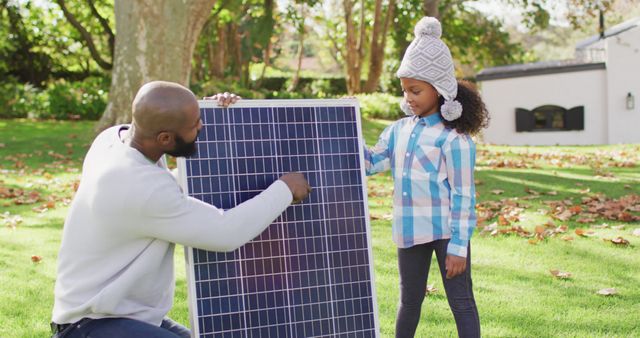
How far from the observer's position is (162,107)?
275 cm

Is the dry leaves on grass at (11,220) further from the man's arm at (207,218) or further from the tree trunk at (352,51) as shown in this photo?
the tree trunk at (352,51)

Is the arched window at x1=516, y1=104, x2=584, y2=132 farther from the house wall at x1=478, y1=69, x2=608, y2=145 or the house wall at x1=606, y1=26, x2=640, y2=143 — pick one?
the house wall at x1=606, y1=26, x2=640, y2=143

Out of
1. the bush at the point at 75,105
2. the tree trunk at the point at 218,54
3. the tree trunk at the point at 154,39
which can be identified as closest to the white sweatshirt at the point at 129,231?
the tree trunk at the point at 154,39

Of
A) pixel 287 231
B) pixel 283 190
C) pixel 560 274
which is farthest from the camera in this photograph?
pixel 560 274

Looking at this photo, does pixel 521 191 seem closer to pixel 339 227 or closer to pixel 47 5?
pixel 339 227

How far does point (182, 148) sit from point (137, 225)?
0.37 meters

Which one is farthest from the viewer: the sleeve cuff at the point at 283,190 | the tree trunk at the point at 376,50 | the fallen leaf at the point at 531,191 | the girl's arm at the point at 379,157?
the tree trunk at the point at 376,50

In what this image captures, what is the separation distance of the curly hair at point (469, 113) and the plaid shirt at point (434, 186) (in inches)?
1.5

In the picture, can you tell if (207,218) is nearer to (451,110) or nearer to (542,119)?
(451,110)

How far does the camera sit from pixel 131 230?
282 centimetres

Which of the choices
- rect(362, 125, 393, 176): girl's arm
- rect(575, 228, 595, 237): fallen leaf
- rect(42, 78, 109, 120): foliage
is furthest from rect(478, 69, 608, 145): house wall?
rect(362, 125, 393, 176): girl's arm

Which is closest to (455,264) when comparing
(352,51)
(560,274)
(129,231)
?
(129,231)

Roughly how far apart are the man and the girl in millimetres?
927

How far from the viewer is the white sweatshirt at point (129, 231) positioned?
2775 millimetres
